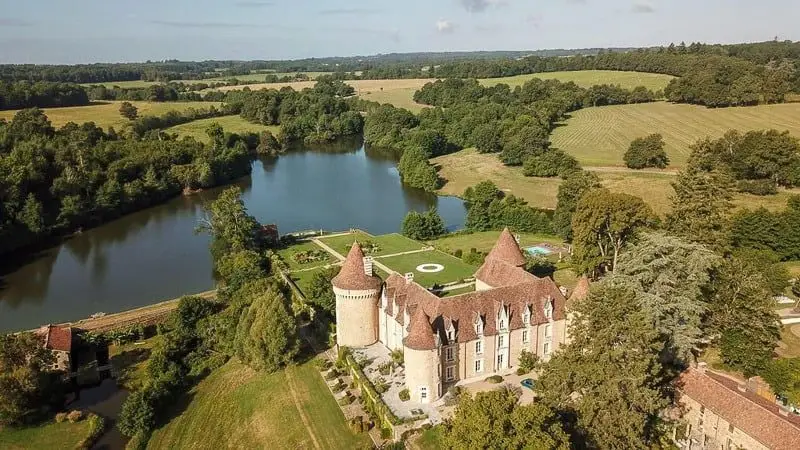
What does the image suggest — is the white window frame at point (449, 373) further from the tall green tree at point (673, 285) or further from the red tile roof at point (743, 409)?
the red tile roof at point (743, 409)

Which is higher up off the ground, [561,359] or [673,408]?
[561,359]

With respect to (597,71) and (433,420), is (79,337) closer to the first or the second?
(433,420)

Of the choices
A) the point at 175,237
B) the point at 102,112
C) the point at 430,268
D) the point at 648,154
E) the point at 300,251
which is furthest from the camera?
the point at 102,112

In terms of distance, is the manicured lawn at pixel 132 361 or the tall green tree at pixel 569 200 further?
the tall green tree at pixel 569 200

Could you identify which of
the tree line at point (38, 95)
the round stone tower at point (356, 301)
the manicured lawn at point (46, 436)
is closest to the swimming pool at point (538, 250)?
the round stone tower at point (356, 301)

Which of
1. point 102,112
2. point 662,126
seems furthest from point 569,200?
point 102,112

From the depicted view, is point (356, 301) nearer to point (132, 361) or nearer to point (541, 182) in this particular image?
point (132, 361)

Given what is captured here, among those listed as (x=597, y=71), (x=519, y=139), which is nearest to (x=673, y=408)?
(x=519, y=139)
